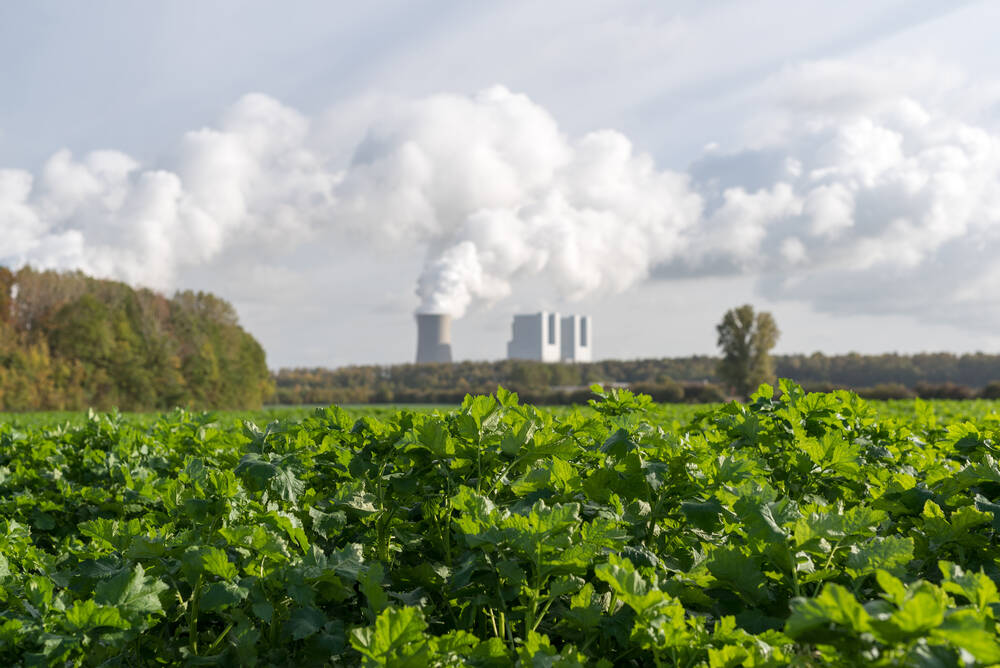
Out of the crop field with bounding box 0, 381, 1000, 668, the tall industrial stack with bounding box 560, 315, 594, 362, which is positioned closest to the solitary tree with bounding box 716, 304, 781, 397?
the crop field with bounding box 0, 381, 1000, 668

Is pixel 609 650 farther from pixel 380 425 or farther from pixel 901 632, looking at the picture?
pixel 380 425

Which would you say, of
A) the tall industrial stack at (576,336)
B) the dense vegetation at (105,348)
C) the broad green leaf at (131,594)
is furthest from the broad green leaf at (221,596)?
the tall industrial stack at (576,336)

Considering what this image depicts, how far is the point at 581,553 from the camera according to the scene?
1.83 m

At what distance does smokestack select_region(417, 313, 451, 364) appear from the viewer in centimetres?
10356

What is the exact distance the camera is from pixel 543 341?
6304 inches

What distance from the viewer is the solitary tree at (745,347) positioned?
70938 millimetres

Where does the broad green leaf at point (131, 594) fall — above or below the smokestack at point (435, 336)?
below

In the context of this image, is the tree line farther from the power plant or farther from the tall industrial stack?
the tall industrial stack

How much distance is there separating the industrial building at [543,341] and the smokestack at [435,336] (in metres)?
43.5

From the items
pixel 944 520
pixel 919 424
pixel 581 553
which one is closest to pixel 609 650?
pixel 581 553

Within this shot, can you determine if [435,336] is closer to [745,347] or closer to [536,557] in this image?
[745,347]

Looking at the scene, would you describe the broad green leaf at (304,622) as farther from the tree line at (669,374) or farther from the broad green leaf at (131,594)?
the tree line at (669,374)

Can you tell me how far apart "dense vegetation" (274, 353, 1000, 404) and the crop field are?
74.0 metres

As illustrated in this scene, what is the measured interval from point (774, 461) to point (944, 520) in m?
0.86
